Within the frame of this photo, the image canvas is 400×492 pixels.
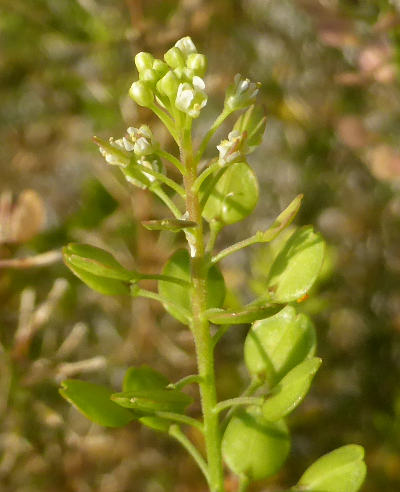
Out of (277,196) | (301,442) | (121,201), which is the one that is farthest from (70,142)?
(301,442)

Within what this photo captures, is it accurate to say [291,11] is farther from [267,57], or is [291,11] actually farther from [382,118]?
[382,118]

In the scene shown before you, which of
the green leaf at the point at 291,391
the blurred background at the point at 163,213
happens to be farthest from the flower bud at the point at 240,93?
the blurred background at the point at 163,213

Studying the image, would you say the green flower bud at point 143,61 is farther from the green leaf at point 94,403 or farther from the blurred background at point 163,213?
the blurred background at point 163,213

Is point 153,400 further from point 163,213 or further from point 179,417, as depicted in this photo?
point 163,213

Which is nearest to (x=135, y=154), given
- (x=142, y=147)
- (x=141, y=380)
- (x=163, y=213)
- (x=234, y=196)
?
(x=142, y=147)

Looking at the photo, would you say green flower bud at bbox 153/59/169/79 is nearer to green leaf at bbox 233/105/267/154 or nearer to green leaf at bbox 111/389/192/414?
green leaf at bbox 233/105/267/154
